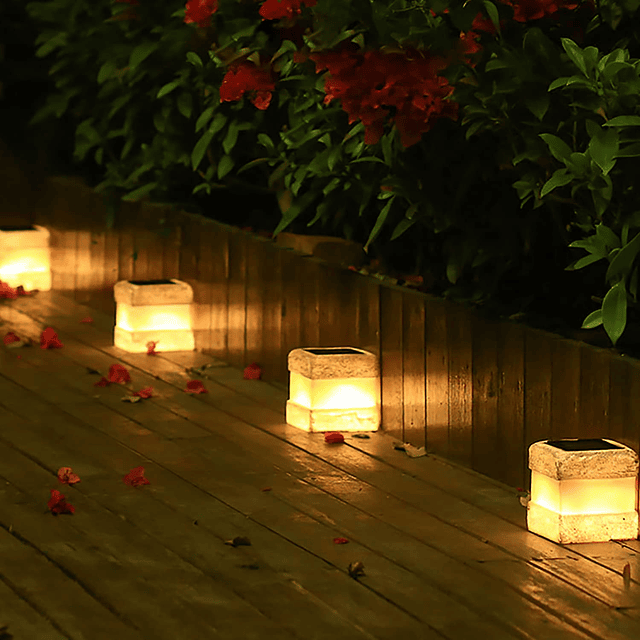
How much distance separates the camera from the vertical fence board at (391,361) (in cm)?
496

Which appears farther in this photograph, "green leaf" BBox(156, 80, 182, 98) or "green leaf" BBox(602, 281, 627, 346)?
"green leaf" BBox(156, 80, 182, 98)

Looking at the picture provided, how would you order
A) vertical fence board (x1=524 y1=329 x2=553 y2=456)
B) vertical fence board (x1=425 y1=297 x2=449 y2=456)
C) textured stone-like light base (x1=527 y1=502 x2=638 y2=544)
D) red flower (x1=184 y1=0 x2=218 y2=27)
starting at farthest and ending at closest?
red flower (x1=184 y1=0 x2=218 y2=27)
vertical fence board (x1=425 y1=297 x2=449 y2=456)
vertical fence board (x1=524 y1=329 x2=553 y2=456)
textured stone-like light base (x1=527 y1=502 x2=638 y2=544)

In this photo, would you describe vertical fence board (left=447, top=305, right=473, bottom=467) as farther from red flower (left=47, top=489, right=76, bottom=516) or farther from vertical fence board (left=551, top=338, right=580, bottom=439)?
red flower (left=47, top=489, right=76, bottom=516)

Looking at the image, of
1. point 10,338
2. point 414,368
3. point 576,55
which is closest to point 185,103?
point 10,338

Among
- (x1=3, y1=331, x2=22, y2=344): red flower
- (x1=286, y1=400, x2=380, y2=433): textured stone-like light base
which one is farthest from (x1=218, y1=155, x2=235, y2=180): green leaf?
(x1=286, y1=400, x2=380, y2=433): textured stone-like light base

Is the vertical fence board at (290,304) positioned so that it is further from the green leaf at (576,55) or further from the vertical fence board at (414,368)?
the green leaf at (576,55)

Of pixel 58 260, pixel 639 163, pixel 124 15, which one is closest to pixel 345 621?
pixel 639 163

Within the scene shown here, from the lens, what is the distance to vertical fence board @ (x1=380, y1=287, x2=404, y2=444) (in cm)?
496

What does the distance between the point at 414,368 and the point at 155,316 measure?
1881mm

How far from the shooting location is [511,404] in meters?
4.39

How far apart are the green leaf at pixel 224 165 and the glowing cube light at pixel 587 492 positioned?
260 cm

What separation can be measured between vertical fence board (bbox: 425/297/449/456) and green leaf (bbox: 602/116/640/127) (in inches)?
48.8

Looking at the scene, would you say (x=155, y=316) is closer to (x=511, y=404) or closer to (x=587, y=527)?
(x=511, y=404)

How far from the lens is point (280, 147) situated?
222 inches
